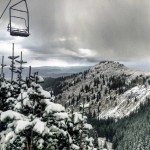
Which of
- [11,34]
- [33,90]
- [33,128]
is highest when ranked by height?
[11,34]

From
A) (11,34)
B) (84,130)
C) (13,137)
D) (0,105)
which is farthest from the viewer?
(0,105)

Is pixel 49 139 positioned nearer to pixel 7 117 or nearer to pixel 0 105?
pixel 7 117

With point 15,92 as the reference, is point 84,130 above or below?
below

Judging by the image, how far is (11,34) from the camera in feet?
58.7

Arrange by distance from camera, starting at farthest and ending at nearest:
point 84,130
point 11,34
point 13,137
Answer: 1. point 84,130
2. point 13,137
3. point 11,34

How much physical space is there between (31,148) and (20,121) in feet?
6.93

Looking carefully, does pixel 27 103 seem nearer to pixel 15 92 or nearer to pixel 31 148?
pixel 31 148

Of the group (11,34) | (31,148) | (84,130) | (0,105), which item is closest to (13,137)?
(31,148)

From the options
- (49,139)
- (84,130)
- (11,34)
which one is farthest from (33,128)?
(84,130)

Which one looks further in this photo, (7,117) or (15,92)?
(15,92)

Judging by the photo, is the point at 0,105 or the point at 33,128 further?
the point at 0,105

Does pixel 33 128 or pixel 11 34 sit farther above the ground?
pixel 11 34

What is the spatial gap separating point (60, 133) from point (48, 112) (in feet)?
5.80

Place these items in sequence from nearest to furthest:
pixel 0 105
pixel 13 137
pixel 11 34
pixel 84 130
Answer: pixel 11 34 → pixel 13 137 → pixel 84 130 → pixel 0 105
